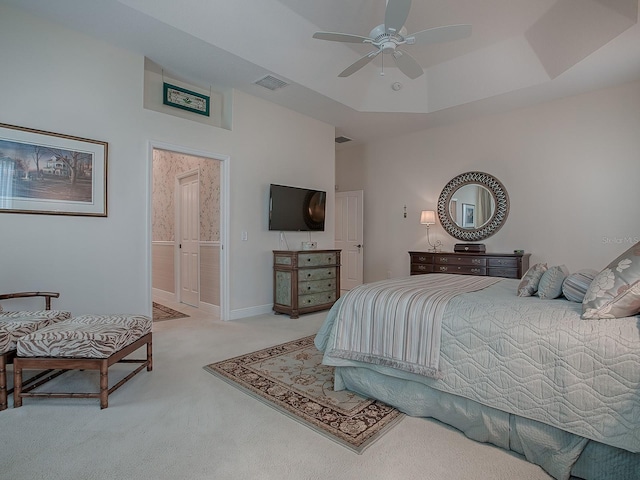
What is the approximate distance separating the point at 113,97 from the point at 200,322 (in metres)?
2.73

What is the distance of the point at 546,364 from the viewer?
1.52m

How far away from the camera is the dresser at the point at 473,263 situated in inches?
177

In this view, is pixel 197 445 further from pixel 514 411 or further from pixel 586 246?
pixel 586 246

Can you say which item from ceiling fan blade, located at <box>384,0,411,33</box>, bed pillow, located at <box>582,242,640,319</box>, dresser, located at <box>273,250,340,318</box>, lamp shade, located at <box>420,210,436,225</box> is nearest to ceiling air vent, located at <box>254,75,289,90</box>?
ceiling fan blade, located at <box>384,0,411,33</box>

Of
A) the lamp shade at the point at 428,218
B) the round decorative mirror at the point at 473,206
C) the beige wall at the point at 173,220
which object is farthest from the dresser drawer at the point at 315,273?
the round decorative mirror at the point at 473,206

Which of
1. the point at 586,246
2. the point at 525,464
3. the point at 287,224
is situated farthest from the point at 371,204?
the point at 525,464

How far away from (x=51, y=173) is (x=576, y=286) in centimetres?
414

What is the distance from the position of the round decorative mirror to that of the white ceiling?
3.46ft

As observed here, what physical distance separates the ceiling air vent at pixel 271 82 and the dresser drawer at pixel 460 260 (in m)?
3.26

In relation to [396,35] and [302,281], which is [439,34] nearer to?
[396,35]

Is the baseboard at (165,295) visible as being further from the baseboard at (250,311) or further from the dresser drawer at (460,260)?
the dresser drawer at (460,260)

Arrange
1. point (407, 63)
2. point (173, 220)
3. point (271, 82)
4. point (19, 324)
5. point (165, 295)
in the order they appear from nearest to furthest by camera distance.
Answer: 1. point (19, 324)
2. point (407, 63)
3. point (271, 82)
4. point (173, 220)
5. point (165, 295)

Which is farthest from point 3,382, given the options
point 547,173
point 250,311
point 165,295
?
point 547,173

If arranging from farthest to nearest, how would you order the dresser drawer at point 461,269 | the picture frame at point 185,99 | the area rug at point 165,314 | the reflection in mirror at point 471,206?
the reflection in mirror at point 471,206 < the dresser drawer at point 461,269 < the area rug at point 165,314 < the picture frame at point 185,99
